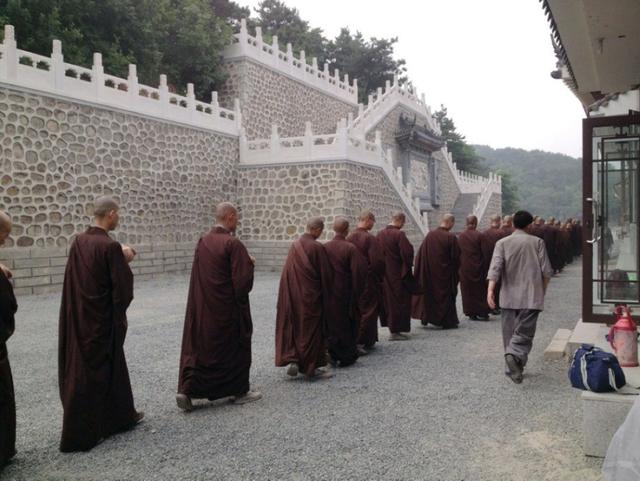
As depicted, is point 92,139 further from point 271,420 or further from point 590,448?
point 590,448

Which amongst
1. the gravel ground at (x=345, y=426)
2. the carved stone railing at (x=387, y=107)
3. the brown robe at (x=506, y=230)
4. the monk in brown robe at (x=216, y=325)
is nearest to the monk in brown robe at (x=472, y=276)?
the brown robe at (x=506, y=230)

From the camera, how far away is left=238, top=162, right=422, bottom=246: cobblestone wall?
1520 centimetres

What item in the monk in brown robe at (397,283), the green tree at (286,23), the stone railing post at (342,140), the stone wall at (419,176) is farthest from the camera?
the green tree at (286,23)

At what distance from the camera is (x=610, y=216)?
4.77 meters

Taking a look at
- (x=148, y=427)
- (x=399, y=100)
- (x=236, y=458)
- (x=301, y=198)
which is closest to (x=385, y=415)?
(x=236, y=458)

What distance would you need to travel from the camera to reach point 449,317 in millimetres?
7797

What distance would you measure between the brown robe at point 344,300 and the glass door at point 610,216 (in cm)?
221

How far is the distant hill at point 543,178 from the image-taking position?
195 feet

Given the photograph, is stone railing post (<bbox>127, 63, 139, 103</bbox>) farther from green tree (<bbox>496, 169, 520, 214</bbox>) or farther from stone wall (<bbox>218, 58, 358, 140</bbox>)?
green tree (<bbox>496, 169, 520, 214</bbox>)

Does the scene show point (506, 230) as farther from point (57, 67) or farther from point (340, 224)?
point (57, 67)

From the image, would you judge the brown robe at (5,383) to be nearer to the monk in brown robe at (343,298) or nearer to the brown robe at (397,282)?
the monk in brown robe at (343,298)

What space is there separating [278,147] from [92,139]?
5.44 m

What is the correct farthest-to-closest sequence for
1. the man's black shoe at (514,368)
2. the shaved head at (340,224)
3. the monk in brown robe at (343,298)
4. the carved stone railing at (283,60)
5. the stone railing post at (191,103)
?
the carved stone railing at (283,60)
the stone railing post at (191,103)
the shaved head at (340,224)
the monk in brown robe at (343,298)
the man's black shoe at (514,368)

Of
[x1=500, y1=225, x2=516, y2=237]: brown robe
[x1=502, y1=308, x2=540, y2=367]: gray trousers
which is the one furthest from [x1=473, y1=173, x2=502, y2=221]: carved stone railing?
[x1=502, y1=308, x2=540, y2=367]: gray trousers
